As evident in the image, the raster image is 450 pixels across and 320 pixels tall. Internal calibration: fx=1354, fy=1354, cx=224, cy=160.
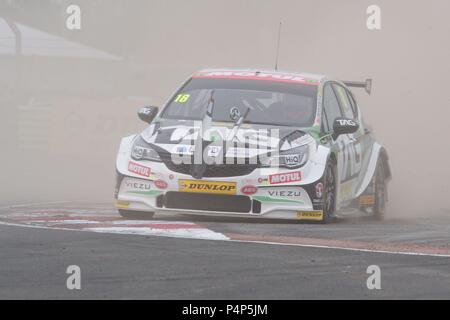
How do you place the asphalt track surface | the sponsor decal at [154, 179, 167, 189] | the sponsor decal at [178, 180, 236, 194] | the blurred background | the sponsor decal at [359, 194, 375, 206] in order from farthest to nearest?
the blurred background → the sponsor decal at [359, 194, 375, 206] → the sponsor decal at [154, 179, 167, 189] → the sponsor decal at [178, 180, 236, 194] → the asphalt track surface

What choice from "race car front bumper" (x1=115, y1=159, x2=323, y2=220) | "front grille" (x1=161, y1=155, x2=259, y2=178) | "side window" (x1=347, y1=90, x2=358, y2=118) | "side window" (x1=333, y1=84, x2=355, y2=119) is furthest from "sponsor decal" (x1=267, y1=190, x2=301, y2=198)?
"side window" (x1=347, y1=90, x2=358, y2=118)

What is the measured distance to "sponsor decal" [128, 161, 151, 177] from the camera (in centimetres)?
1123

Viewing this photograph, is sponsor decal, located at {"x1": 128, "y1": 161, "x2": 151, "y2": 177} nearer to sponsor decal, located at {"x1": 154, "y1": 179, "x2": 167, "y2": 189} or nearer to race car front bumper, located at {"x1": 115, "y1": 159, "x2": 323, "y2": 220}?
race car front bumper, located at {"x1": 115, "y1": 159, "x2": 323, "y2": 220}

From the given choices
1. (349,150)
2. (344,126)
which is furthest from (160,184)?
(349,150)

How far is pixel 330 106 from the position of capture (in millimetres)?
12602

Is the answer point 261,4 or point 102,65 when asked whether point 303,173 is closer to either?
point 261,4

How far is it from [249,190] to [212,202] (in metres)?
0.32

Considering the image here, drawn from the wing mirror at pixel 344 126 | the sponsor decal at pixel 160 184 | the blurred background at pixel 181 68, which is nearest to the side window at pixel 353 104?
the wing mirror at pixel 344 126

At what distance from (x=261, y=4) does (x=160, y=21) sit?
6.56 meters

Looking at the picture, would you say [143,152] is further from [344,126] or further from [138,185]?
[344,126]

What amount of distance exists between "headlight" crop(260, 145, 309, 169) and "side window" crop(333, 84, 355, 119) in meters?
1.98

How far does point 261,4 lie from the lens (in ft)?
139

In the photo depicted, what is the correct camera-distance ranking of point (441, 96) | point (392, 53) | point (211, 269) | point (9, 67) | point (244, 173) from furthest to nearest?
point (9, 67) → point (392, 53) → point (441, 96) → point (244, 173) → point (211, 269)
